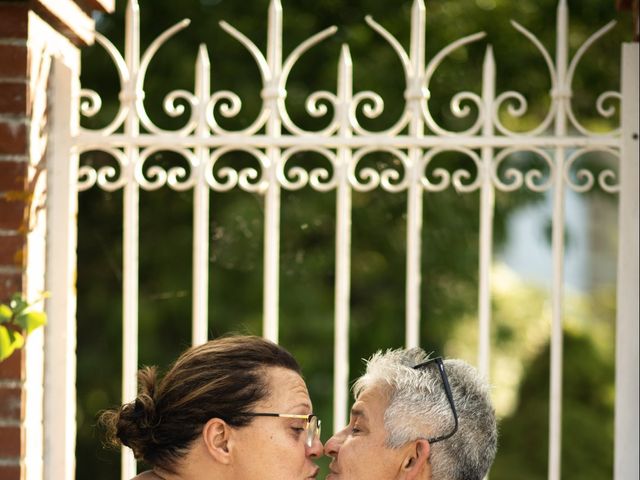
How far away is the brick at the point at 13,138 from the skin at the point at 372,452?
4.18 ft

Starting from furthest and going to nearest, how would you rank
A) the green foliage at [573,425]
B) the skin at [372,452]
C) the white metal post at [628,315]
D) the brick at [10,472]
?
the green foliage at [573,425] → the white metal post at [628,315] → the brick at [10,472] → the skin at [372,452]

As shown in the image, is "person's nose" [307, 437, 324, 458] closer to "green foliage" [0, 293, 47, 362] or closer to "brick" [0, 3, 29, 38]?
"green foliage" [0, 293, 47, 362]

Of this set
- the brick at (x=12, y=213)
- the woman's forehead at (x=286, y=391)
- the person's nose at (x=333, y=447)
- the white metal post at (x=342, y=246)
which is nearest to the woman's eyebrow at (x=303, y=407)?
the woman's forehead at (x=286, y=391)

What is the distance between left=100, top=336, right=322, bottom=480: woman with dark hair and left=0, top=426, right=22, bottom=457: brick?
571 mm

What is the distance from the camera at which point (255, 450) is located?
286cm

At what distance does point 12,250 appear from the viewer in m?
3.37

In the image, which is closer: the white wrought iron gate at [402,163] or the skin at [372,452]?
the skin at [372,452]

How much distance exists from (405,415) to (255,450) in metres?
0.40

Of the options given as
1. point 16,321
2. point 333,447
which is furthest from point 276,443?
point 16,321

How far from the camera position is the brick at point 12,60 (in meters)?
3.39

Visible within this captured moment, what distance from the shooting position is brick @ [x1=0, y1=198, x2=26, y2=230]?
133 inches

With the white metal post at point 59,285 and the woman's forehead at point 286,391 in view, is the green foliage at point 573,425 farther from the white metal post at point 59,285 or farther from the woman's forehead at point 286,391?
the woman's forehead at point 286,391

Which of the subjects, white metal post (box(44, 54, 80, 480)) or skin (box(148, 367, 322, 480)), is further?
white metal post (box(44, 54, 80, 480))

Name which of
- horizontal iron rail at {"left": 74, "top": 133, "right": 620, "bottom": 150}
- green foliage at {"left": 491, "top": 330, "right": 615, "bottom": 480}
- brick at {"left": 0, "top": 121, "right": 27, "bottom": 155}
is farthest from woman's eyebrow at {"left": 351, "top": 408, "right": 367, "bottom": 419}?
green foliage at {"left": 491, "top": 330, "right": 615, "bottom": 480}
